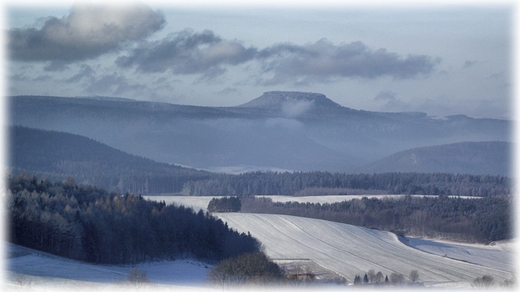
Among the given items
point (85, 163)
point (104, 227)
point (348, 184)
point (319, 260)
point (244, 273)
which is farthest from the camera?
point (85, 163)

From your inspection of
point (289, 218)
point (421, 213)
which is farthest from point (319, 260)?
point (421, 213)

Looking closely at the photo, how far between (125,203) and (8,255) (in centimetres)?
2026

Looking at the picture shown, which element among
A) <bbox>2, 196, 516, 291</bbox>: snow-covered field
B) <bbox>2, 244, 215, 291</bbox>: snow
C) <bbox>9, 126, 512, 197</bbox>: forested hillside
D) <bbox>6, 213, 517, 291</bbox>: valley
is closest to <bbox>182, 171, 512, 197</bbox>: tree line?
<bbox>9, 126, 512, 197</bbox>: forested hillside

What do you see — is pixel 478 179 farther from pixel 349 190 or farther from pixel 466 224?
pixel 466 224

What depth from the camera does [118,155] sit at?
175 m

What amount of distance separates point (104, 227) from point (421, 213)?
67.0 m

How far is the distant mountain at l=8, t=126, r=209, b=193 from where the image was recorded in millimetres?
136888

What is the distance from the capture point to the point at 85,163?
155m

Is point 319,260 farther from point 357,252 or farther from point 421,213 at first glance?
point 421,213

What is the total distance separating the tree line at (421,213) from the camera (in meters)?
98.9

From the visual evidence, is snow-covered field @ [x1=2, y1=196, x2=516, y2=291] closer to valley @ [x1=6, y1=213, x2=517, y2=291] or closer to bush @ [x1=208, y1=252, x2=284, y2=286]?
valley @ [x1=6, y1=213, x2=517, y2=291]

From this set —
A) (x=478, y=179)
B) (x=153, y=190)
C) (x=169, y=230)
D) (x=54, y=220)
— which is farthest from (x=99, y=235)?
(x=478, y=179)

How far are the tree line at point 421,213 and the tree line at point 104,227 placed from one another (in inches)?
1638

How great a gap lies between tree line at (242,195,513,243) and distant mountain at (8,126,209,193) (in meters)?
33.9
